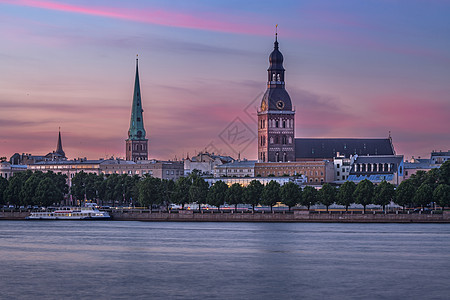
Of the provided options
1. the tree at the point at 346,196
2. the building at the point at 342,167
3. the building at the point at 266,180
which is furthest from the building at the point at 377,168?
the tree at the point at 346,196

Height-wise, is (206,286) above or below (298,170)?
below

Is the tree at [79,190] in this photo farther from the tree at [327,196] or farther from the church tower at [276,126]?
the tree at [327,196]

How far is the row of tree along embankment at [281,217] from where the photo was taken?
114 metres

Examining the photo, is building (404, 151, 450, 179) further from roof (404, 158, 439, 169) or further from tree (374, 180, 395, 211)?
tree (374, 180, 395, 211)

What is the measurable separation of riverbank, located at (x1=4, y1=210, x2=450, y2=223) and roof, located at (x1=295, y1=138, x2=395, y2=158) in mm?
59230

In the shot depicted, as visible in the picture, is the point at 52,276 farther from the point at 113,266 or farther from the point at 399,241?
the point at 399,241

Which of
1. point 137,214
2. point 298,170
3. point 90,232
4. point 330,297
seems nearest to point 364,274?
point 330,297

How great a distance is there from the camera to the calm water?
2087 inches

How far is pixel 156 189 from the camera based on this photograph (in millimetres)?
136875

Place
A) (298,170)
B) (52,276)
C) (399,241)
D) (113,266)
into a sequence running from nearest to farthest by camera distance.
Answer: (52,276), (113,266), (399,241), (298,170)

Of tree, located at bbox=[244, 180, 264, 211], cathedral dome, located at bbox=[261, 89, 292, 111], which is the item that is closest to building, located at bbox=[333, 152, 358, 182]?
cathedral dome, located at bbox=[261, 89, 292, 111]

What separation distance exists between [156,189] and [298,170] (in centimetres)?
4638

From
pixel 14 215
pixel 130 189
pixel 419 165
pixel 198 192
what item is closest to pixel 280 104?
pixel 419 165

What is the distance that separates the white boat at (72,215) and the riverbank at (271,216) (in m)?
1.73
